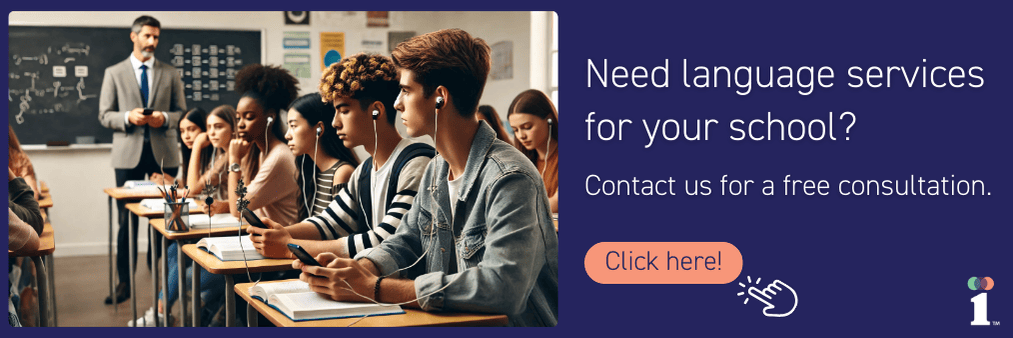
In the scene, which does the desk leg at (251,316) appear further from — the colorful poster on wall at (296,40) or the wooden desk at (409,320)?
the colorful poster on wall at (296,40)

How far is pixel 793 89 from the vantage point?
1536mm

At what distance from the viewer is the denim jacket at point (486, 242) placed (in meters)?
1.46

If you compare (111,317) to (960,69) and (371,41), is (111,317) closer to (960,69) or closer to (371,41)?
(371,41)

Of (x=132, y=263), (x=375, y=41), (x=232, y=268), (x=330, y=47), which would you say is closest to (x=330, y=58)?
(x=330, y=47)

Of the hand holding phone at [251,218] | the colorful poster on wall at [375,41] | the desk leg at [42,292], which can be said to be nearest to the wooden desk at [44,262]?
the desk leg at [42,292]

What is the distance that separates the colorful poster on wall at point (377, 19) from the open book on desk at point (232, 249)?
0.66 m

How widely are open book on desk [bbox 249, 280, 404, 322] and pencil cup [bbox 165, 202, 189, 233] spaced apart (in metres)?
1.01

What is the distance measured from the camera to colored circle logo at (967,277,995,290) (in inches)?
62.0

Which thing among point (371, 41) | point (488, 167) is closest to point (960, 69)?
point (488, 167)

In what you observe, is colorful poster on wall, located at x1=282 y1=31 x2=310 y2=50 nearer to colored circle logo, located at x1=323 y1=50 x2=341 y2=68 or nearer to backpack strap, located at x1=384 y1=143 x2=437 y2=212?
colored circle logo, located at x1=323 y1=50 x2=341 y2=68

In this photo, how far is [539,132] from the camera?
1758mm

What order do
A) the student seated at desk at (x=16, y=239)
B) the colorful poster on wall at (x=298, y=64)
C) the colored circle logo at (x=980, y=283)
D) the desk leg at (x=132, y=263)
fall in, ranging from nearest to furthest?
the colored circle logo at (x=980, y=283), the student seated at desk at (x=16, y=239), the colorful poster on wall at (x=298, y=64), the desk leg at (x=132, y=263)

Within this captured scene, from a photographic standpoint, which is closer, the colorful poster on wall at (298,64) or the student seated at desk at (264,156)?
the colorful poster on wall at (298,64)

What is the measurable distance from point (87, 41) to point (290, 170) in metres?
0.88
